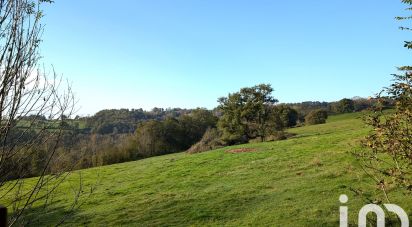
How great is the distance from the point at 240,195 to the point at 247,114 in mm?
35105

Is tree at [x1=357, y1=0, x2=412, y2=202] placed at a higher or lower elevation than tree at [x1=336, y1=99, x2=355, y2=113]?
lower

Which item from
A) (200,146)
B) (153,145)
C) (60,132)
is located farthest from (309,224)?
(153,145)

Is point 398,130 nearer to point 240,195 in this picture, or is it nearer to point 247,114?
point 240,195

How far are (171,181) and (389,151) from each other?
17.3 m

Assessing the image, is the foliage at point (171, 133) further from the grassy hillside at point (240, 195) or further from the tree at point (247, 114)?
the grassy hillside at point (240, 195)

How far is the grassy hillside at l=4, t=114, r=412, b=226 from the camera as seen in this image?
12844 millimetres

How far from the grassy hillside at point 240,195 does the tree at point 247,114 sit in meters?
24.6

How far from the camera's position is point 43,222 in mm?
17344

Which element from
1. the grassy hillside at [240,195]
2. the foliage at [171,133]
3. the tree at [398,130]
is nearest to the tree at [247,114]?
the foliage at [171,133]

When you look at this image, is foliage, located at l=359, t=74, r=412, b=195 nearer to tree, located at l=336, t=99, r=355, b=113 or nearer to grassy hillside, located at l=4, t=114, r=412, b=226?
grassy hillside, located at l=4, t=114, r=412, b=226

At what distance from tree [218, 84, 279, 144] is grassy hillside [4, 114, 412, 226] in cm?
2458

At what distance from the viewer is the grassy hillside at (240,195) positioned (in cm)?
1284

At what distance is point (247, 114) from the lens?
167 ft

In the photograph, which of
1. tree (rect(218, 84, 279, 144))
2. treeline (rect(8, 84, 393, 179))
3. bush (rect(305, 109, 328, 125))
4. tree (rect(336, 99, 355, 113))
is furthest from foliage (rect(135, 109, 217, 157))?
tree (rect(336, 99, 355, 113))
